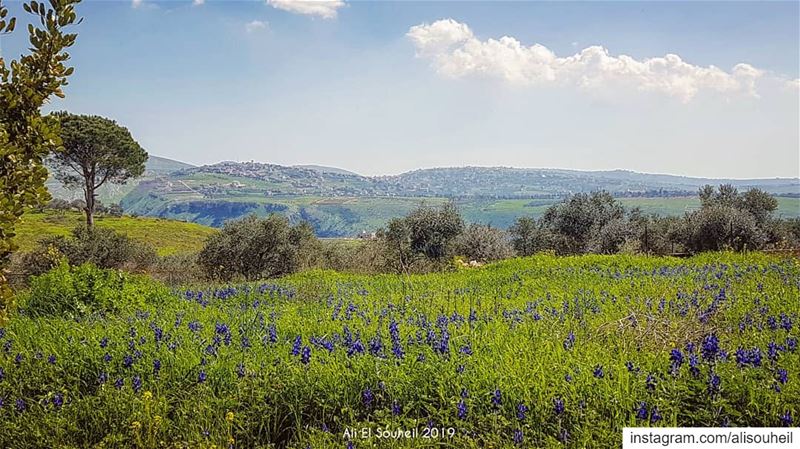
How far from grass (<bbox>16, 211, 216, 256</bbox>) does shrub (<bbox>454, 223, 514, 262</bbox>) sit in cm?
2818

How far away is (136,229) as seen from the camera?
57812mm

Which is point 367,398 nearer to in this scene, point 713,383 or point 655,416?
point 655,416

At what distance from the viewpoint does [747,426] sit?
3.19 metres

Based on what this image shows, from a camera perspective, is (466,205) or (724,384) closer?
(724,384)

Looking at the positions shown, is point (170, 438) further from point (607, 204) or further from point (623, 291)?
point (607, 204)

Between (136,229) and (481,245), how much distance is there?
150ft

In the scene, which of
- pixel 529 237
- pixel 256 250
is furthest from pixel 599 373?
pixel 529 237

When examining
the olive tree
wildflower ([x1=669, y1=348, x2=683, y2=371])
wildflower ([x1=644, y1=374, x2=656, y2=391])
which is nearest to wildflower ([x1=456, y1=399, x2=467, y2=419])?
wildflower ([x1=644, y1=374, x2=656, y2=391])

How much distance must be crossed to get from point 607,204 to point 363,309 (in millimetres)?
30601

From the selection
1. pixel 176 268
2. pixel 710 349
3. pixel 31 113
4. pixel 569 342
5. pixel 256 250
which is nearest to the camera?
pixel 31 113

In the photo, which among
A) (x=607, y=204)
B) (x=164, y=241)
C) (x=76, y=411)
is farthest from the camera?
(x=164, y=241)

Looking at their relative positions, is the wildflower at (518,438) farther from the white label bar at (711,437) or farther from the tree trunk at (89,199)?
the tree trunk at (89,199)

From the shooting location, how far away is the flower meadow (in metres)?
3.37

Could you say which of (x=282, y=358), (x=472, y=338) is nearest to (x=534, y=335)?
(x=472, y=338)
